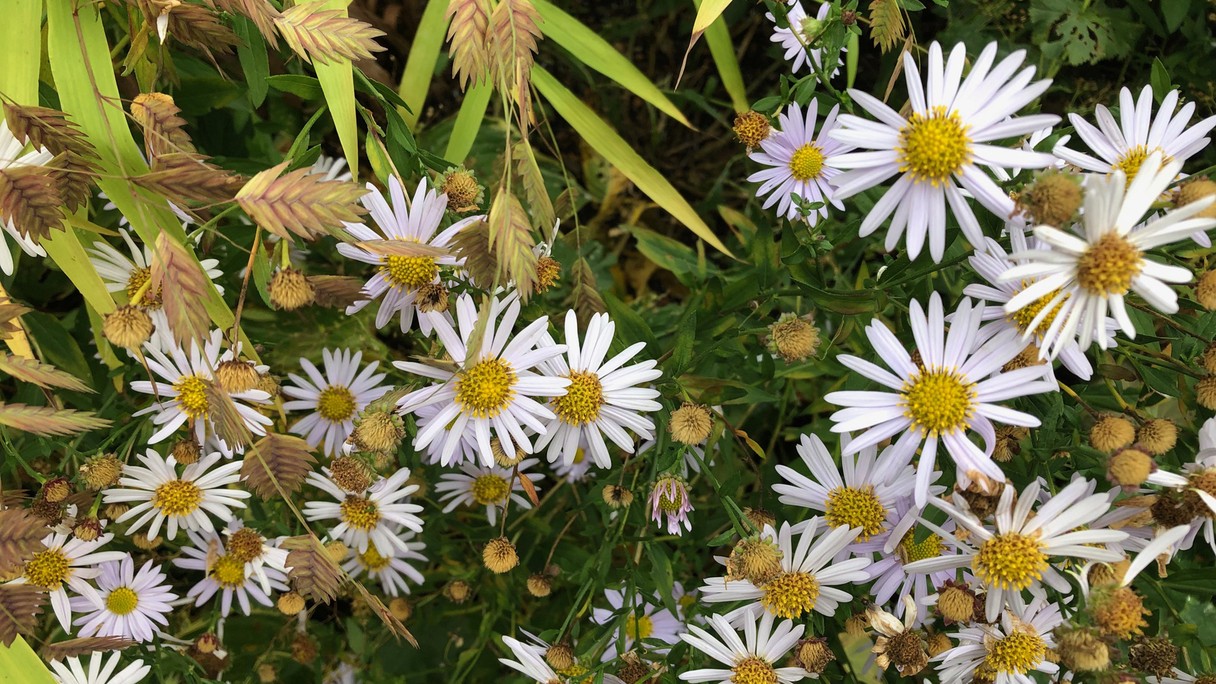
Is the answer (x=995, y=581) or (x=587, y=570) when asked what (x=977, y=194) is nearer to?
(x=995, y=581)

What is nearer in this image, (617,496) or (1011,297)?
(1011,297)

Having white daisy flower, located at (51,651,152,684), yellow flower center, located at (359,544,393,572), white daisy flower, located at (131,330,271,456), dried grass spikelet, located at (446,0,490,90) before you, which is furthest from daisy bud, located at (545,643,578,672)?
dried grass spikelet, located at (446,0,490,90)

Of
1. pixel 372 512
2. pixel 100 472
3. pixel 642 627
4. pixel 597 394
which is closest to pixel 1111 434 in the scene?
pixel 597 394

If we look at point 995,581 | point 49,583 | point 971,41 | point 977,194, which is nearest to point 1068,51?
point 971,41

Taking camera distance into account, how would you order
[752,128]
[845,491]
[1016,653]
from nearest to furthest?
1. [1016,653]
2. [845,491]
3. [752,128]

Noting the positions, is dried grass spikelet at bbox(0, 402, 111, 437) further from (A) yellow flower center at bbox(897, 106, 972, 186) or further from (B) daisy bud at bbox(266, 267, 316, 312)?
(A) yellow flower center at bbox(897, 106, 972, 186)

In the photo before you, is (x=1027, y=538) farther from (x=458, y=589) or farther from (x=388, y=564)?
(x=388, y=564)
